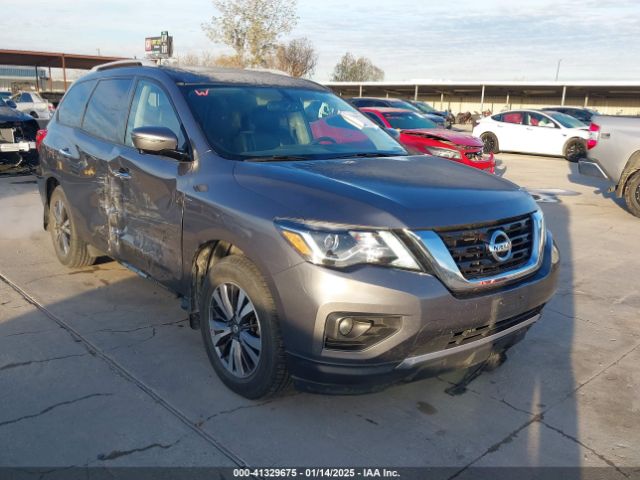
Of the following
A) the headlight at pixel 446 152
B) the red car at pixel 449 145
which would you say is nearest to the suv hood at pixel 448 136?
the red car at pixel 449 145

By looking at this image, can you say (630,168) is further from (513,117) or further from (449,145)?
(513,117)

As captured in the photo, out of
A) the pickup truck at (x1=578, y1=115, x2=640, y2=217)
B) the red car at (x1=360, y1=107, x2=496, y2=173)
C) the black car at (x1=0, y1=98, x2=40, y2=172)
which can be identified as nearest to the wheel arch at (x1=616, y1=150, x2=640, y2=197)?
the pickup truck at (x1=578, y1=115, x2=640, y2=217)

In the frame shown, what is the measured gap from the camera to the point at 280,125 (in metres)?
3.98

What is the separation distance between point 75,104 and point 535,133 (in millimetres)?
15913

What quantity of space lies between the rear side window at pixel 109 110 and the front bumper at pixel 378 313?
232 centimetres

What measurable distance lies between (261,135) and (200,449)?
1964 mm

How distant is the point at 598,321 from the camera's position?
475 cm

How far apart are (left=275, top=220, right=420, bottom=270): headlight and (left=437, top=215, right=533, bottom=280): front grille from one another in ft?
0.80

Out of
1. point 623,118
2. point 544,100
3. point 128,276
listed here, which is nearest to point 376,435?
point 128,276

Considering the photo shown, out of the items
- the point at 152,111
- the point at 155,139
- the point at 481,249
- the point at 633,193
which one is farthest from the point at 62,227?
the point at 633,193

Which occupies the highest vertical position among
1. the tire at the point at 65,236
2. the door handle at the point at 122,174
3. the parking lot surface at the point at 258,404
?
the door handle at the point at 122,174

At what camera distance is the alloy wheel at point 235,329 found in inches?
124

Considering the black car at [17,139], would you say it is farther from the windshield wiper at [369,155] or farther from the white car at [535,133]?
the white car at [535,133]

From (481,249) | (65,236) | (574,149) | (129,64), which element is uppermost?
(129,64)
